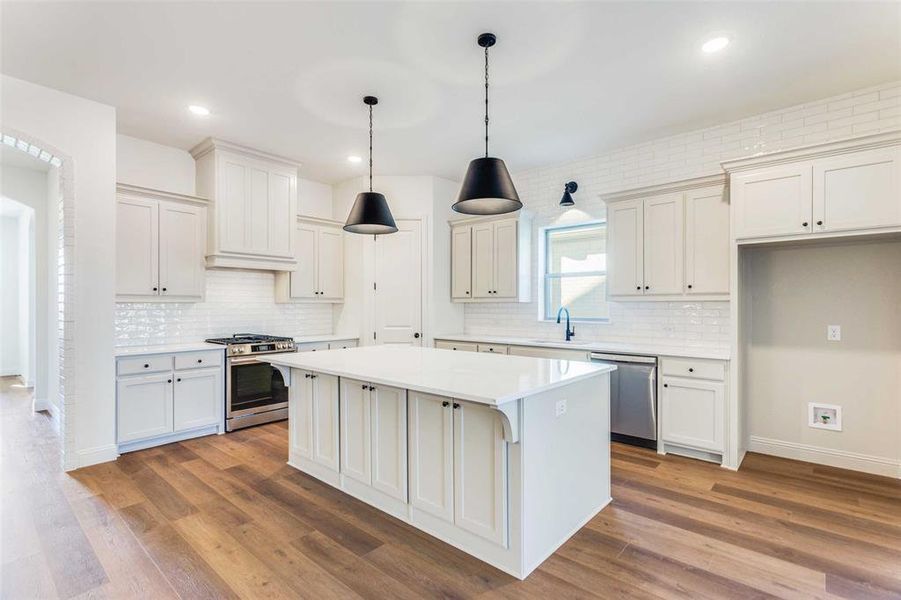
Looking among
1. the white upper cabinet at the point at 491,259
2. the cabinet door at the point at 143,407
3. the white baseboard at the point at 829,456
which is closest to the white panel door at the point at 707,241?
the white baseboard at the point at 829,456

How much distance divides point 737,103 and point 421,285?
3.58 meters

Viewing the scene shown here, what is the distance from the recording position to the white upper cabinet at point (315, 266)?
5.36m

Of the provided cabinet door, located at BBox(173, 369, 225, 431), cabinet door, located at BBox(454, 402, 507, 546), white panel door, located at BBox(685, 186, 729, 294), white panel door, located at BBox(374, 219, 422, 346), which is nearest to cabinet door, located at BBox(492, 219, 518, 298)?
white panel door, located at BBox(374, 219, 422, 346)

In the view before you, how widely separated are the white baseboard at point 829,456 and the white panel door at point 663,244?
4.82 ft

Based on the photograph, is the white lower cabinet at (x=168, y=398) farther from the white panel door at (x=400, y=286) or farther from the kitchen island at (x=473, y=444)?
the white panel door at (x=400, y=286)

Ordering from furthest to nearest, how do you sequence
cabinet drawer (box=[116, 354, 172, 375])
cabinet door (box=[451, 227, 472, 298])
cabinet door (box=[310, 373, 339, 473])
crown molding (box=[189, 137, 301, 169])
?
1. cabinet door (box=[451, 227, 472, 298])
2. crown molding (box=[189, 137, 301, 169])
3. cabinet drawer (box=[116, 354, 172, 375])
4. cabinet door (box=[310, 373, 339, 473])

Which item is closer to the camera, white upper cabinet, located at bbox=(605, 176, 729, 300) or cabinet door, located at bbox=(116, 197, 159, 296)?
white upper cabinet, located at bbox=(605, 176, 729, 300)

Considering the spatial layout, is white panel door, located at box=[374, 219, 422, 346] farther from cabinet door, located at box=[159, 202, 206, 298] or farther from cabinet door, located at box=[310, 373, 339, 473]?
cabinet door, located at box=[310, 373, 339, 473]

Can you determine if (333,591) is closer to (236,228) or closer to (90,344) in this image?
(90,344)

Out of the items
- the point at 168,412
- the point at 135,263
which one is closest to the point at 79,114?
the point at 135,263

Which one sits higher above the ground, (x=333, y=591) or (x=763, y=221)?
(x=763, y=221)

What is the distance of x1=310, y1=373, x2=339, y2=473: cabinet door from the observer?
3.10 meters

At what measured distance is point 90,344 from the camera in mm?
3564

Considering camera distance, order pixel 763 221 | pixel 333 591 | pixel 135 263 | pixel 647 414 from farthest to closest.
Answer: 1. pixel 135 263
2. pixel 647 414
3. pixel 763 221
4. pixel 333 591
